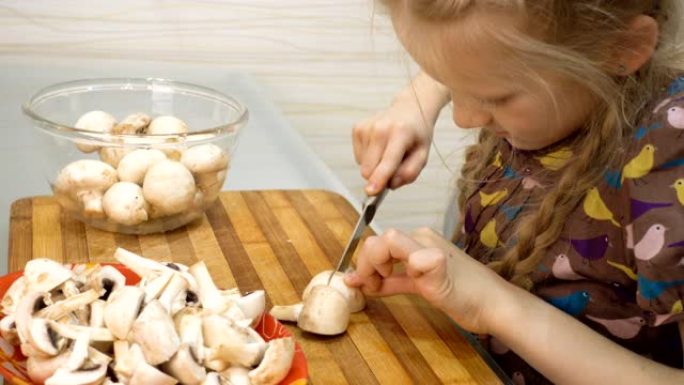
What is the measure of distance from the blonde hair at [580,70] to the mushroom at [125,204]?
0.33 metres

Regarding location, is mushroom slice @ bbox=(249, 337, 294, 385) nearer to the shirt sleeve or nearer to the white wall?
the shirt sleeve

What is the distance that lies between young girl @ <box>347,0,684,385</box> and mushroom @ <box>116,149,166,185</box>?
0.22 m

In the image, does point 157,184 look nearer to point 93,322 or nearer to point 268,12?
point 93,322

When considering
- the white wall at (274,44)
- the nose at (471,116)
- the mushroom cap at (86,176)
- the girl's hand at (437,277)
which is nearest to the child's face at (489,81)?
the nose at (471,116)

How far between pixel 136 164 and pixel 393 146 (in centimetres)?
26

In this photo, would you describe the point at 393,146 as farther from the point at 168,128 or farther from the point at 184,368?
the point at 184,368

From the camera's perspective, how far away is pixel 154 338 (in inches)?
24.6

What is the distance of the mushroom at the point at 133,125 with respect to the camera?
0.94 m

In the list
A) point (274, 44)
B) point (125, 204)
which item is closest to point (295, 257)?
point (125, 204)

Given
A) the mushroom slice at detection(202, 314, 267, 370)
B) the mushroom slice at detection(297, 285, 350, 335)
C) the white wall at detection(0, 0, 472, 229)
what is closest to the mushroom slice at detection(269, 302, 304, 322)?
the mushroom slice at detection(297, 285, 350, 335)

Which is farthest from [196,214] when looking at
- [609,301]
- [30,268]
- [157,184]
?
[609,301]

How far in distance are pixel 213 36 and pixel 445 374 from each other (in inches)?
34.0

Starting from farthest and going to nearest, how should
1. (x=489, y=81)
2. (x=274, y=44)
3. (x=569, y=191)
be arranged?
(x=274, y=44) → (x=569, y=191) → (x=489, y=81)

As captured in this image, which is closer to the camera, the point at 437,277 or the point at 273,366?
the point at 273,366
